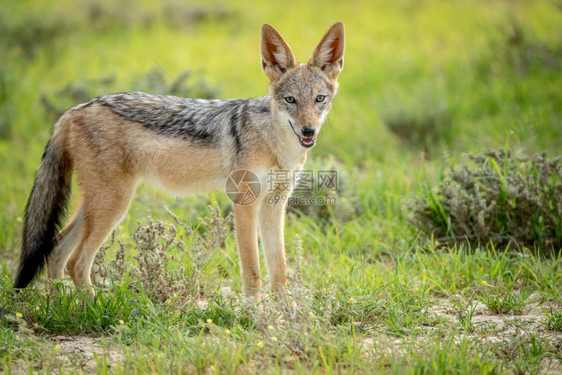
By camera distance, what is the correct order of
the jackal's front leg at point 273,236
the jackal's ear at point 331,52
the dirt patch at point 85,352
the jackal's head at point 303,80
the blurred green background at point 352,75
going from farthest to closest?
the blurred green background at point 352,75 → the jackal's front leg at point 273,236 → the jackal's ear at point 331,52 → the jackal's head at point 303,80 → the dirt patch at point 85,352

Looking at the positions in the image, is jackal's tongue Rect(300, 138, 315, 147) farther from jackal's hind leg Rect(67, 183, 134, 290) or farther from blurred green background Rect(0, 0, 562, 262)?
blurred green background Rect(0, 0, 562, 262)

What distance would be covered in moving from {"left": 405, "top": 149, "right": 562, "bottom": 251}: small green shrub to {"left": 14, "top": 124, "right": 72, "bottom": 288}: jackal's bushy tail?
3055 mm

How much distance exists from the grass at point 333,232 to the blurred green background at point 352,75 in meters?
0.04

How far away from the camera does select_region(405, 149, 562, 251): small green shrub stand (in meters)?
5.58

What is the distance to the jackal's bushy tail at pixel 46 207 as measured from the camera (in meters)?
4.62

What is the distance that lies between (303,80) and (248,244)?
51.1 inches

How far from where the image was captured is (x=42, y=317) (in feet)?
13.9

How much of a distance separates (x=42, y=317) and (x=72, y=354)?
0.56m

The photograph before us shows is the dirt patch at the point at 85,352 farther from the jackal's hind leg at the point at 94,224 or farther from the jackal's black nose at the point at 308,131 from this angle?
the jackal's black nose at the point at 308,131

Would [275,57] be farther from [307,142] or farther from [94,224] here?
[94,224]

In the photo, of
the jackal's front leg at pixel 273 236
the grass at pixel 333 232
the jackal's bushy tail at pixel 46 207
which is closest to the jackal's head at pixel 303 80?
the jackal's front leg at pixel 273 236

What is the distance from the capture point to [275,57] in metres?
4.87

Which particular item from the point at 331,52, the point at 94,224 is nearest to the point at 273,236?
the point at 94,224

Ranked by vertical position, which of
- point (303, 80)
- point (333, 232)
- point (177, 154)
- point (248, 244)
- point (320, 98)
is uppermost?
point (303, 80)
